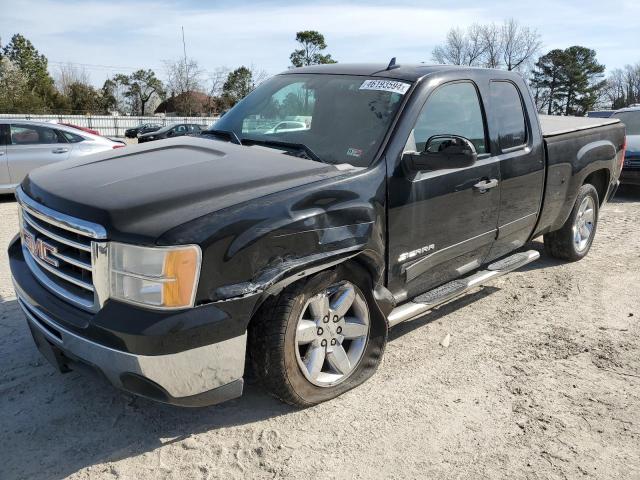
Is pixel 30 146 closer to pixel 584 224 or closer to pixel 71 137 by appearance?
pixel 71 137

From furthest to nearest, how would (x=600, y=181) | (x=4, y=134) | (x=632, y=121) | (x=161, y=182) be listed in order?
(x=632, y=121), (x=4, y=134), (x=600, y=181), (x=161, y=182)

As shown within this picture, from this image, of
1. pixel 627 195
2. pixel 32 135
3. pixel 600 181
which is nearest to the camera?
pixel 600 181

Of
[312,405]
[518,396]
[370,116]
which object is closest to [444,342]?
[518,396]

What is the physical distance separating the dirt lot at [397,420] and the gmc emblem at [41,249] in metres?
0.65

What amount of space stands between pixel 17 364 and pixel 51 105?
5724 centimetres

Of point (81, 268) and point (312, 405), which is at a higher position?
point (81, 268)

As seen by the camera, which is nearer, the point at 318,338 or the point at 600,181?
the point at 318,338

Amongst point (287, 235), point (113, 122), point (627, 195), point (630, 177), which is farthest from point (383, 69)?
point (113, 122)

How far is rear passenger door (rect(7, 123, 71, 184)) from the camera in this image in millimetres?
9258

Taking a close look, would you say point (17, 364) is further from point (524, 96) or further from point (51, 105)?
point (51, 105)

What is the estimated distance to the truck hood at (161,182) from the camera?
8.27 feet

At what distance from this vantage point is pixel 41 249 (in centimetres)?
293

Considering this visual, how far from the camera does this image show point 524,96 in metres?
4.68

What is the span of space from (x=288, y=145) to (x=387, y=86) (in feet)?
2.47
